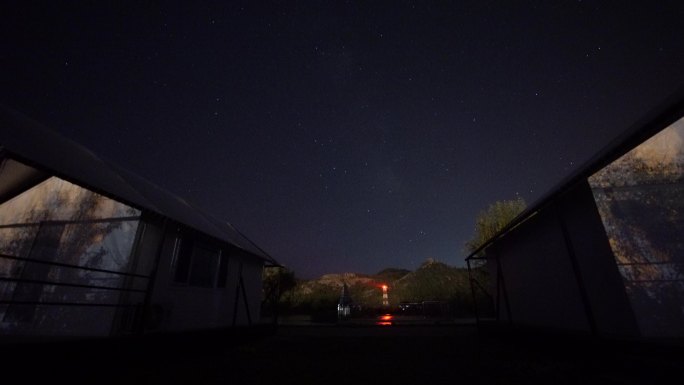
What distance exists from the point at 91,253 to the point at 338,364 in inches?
277

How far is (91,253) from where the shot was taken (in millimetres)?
7598

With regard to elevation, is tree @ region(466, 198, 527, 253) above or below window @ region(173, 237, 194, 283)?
above

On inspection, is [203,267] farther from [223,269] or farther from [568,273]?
[568,273]

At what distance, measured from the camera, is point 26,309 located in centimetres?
728

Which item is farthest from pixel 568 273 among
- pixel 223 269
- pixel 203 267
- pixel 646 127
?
pixel 223 269

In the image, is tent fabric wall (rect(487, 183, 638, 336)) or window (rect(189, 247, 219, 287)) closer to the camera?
tent fabric wall (rect(487, 183, 638, 336))

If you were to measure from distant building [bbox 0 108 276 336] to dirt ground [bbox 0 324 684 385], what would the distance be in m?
0.96

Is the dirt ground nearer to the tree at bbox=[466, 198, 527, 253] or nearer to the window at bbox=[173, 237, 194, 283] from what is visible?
the window at bbox=[173, 237, 194, 283]

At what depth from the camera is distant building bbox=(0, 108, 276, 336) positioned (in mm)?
6816

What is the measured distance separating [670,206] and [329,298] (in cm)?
2823

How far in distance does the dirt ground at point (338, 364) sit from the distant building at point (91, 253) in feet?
3.16

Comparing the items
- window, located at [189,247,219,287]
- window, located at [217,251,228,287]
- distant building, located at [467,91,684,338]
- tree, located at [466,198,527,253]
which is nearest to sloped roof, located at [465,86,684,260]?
distant building, located at [467,91,684,338]

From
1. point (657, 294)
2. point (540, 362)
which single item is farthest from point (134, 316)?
point (657, 294)

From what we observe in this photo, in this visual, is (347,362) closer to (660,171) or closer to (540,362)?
(540,362)
